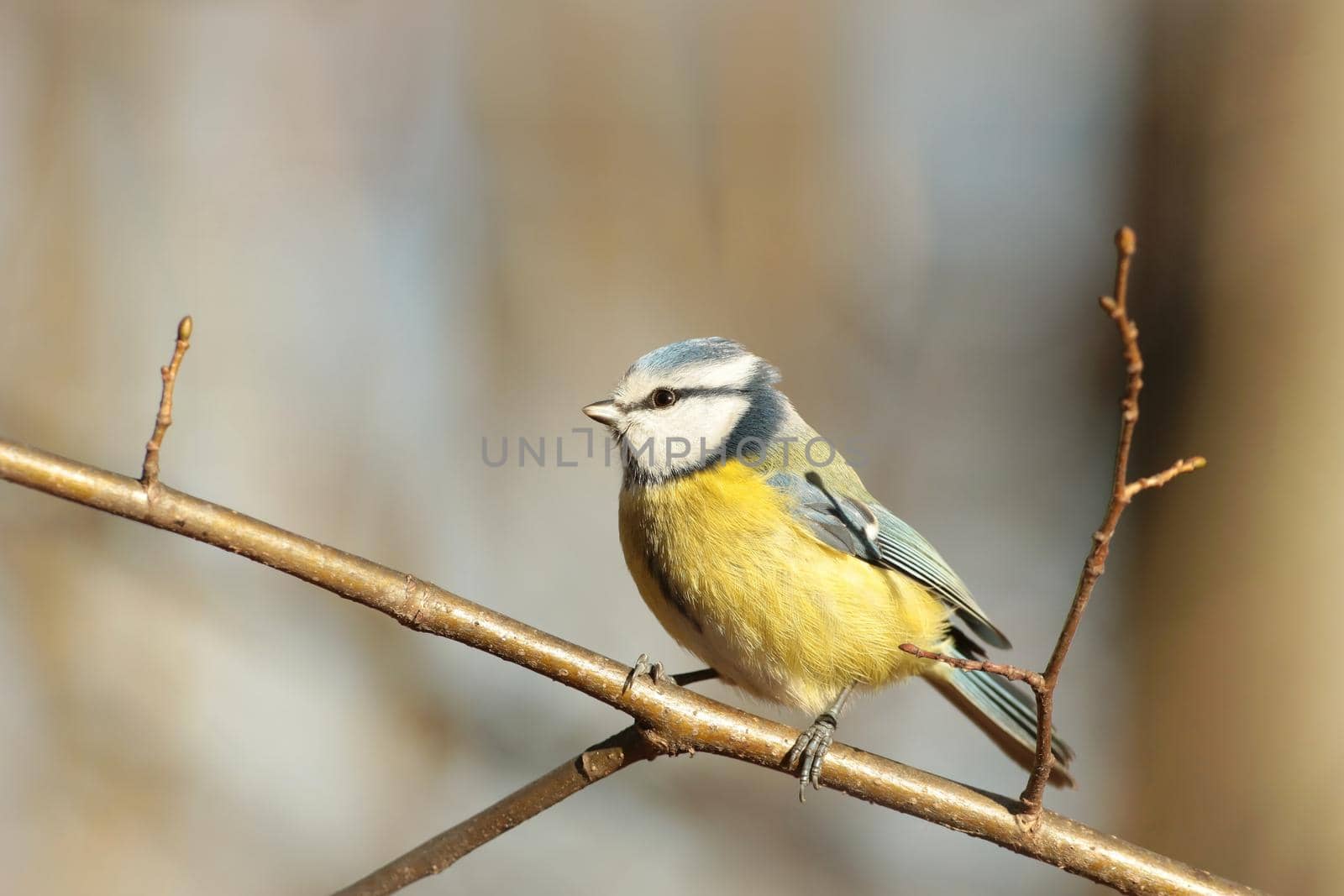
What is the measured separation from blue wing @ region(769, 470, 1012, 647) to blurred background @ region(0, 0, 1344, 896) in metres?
1.51

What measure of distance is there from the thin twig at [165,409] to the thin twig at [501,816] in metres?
0.77

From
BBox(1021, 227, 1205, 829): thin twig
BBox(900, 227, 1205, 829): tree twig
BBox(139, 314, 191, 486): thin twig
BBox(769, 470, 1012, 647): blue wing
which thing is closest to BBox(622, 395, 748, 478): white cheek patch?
BBox(769, 470, 1012, 647): blue wing

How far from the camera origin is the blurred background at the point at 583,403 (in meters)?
3.79

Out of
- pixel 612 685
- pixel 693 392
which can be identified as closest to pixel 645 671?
pixel 612 685

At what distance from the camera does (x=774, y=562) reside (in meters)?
2.43

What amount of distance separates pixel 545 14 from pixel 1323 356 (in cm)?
400

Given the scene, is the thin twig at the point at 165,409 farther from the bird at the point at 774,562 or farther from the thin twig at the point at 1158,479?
the thin twig at the point at 1158,479

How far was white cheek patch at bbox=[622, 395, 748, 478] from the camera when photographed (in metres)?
2.69

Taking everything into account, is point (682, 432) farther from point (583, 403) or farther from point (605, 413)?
point (583, 403)

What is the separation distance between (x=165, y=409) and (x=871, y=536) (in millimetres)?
1694

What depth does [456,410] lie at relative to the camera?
16.8ft

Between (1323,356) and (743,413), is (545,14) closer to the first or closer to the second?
(743,413)

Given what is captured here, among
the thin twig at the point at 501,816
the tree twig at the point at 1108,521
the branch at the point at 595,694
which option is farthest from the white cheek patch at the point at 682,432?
the tree twig at the point at 1108,521

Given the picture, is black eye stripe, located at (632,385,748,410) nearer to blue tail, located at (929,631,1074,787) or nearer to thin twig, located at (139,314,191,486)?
blue tail, located at (929,631,1074,787)
